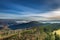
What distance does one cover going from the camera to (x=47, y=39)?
1.75 metres

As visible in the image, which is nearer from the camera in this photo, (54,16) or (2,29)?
(2,29)

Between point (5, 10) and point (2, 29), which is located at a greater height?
point (5, 10)

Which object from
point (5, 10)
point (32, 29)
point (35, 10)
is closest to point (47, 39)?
point (32, 29)

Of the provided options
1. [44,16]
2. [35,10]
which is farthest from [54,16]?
[35,10]

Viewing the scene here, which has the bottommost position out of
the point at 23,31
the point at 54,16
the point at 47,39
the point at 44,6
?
the point at 47,39

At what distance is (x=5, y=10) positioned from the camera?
1.68 metres

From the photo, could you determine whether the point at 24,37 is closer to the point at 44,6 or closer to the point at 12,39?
the point at 12,39

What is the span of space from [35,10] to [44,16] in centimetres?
14

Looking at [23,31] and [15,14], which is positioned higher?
[15,14]

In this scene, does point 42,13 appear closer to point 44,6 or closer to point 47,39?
point 44,6

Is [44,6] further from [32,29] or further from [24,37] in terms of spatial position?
[24,37]

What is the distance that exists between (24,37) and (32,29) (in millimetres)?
136

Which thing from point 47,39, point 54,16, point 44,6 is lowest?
point 47,39

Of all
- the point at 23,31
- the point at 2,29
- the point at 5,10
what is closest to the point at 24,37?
the point at 23,31
